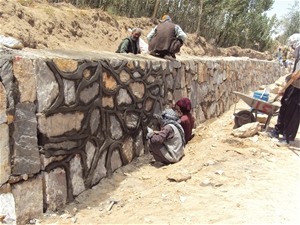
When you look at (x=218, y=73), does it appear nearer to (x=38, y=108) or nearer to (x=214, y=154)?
(x=214, y=154)

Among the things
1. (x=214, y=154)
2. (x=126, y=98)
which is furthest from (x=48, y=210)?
(x=214, y=154)

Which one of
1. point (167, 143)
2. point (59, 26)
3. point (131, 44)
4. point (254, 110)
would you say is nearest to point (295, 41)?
point (254, 110)

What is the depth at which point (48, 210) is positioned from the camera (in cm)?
338

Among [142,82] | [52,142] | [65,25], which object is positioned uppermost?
[65,25]

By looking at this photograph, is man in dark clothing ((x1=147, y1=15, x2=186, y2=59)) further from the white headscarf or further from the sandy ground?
the sandy ground

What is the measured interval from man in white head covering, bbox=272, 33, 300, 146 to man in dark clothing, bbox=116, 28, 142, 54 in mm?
2782

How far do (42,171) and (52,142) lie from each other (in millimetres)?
285

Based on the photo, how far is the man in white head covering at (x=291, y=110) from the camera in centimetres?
561

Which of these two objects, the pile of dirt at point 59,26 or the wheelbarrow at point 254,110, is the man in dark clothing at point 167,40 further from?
the pile of dirt at point 59,26

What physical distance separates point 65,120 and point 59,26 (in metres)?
5.88

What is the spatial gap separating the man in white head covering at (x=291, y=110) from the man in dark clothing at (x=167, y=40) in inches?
76.2

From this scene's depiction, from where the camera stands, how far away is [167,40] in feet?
21.5

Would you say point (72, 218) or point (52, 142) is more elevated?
point (52, 142)

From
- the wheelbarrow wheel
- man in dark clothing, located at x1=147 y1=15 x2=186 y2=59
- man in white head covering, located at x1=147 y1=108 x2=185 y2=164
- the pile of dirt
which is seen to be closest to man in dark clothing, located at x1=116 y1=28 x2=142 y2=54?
man in dark clothing, located at x1=147 y1=15 x2=186 y2=59
